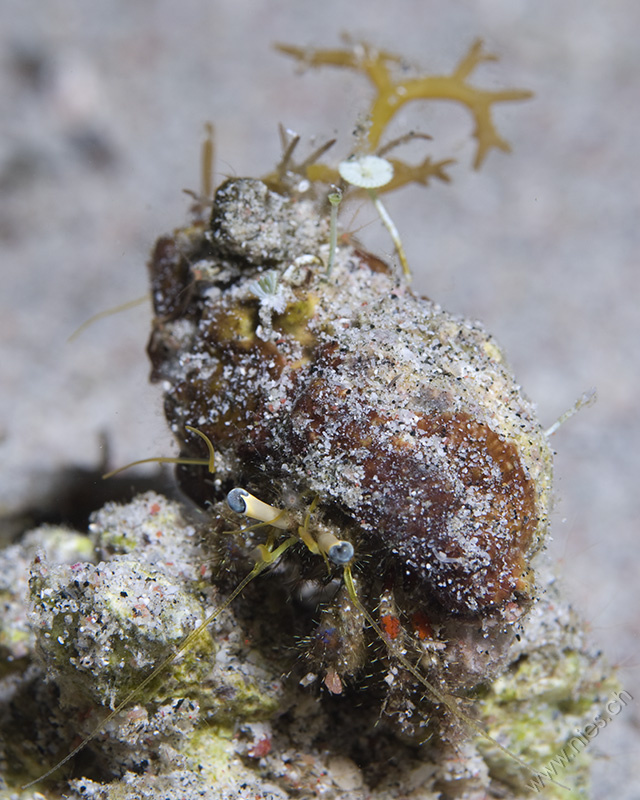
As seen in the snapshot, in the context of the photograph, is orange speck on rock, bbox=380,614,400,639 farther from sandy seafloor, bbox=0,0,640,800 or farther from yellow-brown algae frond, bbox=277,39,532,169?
sandy seafloor, bbox=0,0,640,800

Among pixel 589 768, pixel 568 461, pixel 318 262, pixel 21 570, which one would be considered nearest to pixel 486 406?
pixel 318 262

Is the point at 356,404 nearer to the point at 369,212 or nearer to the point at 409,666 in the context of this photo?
the point at 409,666

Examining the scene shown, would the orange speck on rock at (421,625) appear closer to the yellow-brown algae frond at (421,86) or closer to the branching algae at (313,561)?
the branching algae at (313,561)

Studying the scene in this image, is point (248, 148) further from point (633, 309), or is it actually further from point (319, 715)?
point (319, 715)

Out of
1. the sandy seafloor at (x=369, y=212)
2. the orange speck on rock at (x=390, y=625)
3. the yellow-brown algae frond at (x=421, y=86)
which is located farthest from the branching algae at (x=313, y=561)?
the sandy seafloor at (x=369, y=212)

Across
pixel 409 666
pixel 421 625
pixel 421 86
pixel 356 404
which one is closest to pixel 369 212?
pixel 421 86

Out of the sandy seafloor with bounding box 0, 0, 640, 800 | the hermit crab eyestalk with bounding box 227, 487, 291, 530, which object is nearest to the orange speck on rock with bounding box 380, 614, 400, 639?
the hermit crab eyestalk with bounding box 227, 487, 291, 530
